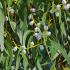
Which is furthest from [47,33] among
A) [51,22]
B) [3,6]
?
[3,6]

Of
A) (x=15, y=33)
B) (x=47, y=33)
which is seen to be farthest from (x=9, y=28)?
(x=47, y=33)

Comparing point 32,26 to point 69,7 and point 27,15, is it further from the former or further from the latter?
point 69,7

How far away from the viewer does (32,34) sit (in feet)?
3.17

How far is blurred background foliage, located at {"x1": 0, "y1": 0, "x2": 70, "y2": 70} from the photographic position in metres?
0.92

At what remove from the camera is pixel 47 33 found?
3.03 ft

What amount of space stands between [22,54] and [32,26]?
11 centimetres

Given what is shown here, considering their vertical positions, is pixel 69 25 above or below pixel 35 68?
above

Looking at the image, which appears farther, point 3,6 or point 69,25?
point 69,25

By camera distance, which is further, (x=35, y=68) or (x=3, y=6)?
(x=35, y=68)

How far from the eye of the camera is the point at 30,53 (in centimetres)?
99

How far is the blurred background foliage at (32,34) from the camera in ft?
3.02

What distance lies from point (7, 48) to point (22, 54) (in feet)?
0.19

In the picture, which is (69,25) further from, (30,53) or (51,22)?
(30,53)

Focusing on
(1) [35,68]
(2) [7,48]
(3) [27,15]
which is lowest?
(1) [35,68]
